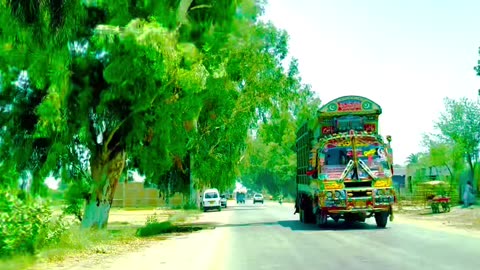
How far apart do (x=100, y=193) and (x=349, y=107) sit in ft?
33.9

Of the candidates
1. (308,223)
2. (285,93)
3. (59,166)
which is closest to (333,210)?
(308,223)

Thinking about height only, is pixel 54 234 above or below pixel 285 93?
below

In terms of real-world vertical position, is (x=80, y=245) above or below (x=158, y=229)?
above

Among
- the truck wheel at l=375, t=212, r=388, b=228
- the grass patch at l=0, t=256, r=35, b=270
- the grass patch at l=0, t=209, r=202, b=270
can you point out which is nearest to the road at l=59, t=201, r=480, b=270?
the grass patch at l=0, t=209, r=202, b=270

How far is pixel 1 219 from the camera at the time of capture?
38.4 ft

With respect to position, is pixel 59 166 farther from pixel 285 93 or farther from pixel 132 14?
pixel 285 93

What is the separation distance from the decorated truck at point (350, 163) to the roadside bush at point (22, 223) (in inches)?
445

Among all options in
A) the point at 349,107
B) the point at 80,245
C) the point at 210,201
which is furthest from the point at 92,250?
the point at 210,201

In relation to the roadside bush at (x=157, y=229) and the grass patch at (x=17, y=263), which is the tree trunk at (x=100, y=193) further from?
the grass patch at (x=17, y=263)

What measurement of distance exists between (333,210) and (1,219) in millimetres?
13067

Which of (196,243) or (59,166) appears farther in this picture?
(59,166)

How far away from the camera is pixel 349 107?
22875 millimetres

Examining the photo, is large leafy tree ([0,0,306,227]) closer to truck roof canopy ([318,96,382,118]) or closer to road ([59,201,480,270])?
road ([59,201,480,270])

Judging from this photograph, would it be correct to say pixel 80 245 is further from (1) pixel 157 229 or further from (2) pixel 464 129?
(2) pixel 464 129
